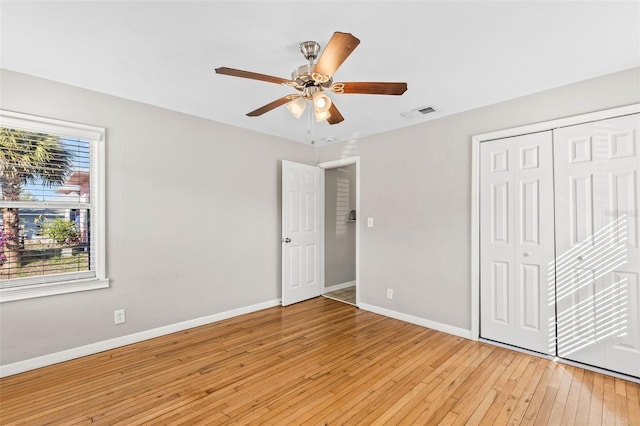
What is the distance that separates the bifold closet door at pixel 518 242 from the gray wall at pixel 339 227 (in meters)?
2.53

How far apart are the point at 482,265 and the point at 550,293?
1.98ft

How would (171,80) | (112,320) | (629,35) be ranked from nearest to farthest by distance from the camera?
1. (629,35)
2. (171,80)
3. (112,320)

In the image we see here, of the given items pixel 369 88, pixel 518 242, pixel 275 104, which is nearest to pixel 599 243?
pixel 518 242

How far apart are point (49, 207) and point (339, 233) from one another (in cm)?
387

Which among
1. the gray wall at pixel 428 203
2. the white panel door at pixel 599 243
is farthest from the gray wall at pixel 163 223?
the white panel door at pixel 599 243

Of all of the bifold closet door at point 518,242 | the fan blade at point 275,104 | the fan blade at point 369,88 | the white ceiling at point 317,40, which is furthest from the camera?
the bifold closet door at point 518,242

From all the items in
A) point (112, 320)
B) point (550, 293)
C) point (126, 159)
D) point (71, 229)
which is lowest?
point (112, 320)

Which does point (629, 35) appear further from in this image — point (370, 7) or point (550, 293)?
point (550, 293)

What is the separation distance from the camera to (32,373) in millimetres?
2561

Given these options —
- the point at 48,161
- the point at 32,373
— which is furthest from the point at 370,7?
the point at 32,373

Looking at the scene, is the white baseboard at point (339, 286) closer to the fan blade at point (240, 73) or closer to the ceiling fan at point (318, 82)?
the ceiling fan at point (318, 82)

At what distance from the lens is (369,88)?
2076 mm

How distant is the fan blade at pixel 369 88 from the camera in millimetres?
2012

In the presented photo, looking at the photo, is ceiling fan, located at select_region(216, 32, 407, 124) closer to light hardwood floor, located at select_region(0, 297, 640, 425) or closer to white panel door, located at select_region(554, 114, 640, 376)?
white panel door, located at select_region(554, 114, 640, 376)
